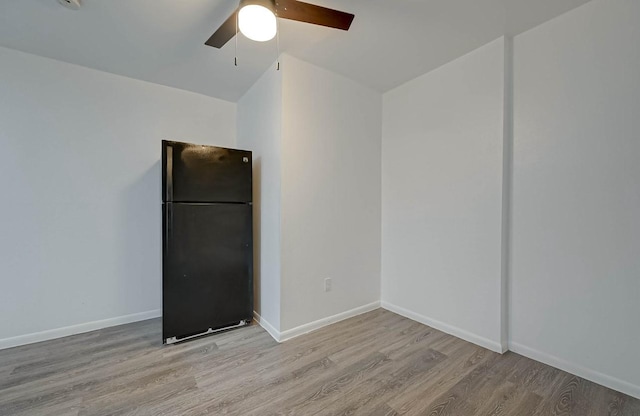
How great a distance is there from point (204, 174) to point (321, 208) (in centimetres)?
110

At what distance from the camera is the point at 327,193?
2652 millimetres

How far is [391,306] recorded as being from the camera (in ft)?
9.83

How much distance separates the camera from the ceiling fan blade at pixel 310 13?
1507mm

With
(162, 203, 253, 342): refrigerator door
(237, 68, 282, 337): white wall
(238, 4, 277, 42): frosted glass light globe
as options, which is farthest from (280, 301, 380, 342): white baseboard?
(238, 4, 277, 42): frosted glass light globe

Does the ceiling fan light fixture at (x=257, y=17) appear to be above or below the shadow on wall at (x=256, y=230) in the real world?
above

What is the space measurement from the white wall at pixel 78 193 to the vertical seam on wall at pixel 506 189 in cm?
306

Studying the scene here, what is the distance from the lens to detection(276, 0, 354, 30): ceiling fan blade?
1.51m

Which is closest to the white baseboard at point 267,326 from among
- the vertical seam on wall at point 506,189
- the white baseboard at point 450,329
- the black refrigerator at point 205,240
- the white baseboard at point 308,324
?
the white baseboard at point 308,324

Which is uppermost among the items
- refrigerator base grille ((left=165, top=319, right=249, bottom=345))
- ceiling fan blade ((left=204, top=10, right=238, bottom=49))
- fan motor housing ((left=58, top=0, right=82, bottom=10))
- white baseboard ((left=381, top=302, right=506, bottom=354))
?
fan motor housing ((left=58, top=0, right=82, bottom=10))

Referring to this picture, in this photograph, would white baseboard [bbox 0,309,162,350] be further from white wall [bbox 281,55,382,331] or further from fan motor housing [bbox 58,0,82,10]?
fan motor housing [bbox 58,0,82,10]

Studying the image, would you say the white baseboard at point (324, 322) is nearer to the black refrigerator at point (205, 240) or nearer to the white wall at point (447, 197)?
the white wall at point (447, 197)

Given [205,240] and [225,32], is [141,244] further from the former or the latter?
[225,32]

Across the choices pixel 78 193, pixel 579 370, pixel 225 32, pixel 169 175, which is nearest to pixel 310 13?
pixel 225 32

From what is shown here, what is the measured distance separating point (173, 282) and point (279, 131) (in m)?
1.57
